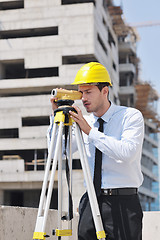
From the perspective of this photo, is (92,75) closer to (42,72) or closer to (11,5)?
(42,72)

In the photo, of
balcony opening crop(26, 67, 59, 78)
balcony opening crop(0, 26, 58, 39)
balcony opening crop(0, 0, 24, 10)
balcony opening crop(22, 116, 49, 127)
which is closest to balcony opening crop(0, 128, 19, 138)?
balcony opening crop(22, 116, 49, 127)

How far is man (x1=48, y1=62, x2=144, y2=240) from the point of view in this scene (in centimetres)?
326

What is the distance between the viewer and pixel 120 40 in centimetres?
6162

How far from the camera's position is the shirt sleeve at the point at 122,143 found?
3.21 meters

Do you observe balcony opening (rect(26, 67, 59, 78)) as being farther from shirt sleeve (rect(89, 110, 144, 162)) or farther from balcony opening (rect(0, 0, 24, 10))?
shirt sleeve (rect(89, 110, 144, 162))

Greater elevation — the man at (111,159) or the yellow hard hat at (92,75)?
the yellow hard hat at (92,75)

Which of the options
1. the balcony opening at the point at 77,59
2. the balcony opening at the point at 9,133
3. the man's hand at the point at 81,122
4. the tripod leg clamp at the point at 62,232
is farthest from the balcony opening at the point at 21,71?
the man's hand at the point at 81,122

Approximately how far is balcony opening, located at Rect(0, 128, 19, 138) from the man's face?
4116 cm

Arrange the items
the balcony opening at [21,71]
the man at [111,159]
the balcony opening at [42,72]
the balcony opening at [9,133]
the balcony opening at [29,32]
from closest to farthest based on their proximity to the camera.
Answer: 1. the man at [111,159]
2. the balcony opening at [9,133]
3. the balcony opening at [29,32]
4. the balcony opening at [21,71]
5. the balcony opening at [42,72]

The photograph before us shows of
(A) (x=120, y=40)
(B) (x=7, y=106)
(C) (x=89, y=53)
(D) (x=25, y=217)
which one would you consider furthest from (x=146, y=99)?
(D) (x=25, y=217)

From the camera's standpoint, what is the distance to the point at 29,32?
45688mm

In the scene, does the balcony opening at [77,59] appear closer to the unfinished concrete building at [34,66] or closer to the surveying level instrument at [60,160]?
the unfinished concrete building at [34,66]

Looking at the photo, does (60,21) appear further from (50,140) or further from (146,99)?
(50,140)

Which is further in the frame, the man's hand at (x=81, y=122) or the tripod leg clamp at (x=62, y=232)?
the tripod leg clamp at (x=62, y=232)
